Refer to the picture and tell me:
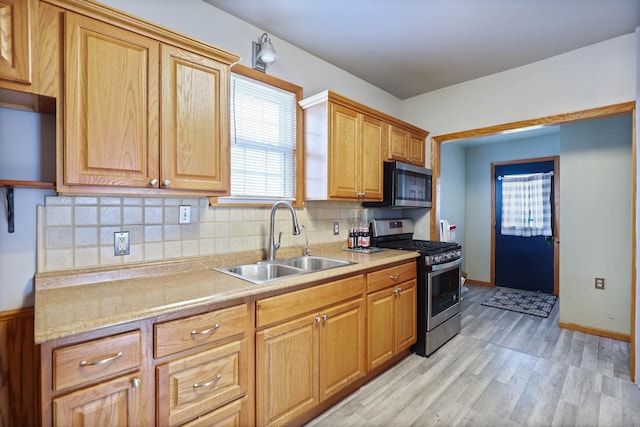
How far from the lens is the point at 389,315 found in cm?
240

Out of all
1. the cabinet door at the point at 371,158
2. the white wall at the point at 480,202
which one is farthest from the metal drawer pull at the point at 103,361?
the white wall at the point at 480,202

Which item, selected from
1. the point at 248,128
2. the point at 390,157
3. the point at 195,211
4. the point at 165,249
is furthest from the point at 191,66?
the point at 390,157

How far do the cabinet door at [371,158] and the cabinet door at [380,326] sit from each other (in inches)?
35.2

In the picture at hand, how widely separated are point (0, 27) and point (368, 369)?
8.69 ft

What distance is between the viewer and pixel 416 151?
3451 millimetres

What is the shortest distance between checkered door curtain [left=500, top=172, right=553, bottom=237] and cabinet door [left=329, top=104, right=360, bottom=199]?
12.0 ft

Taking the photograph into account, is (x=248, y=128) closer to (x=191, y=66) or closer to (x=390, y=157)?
(x=191, y=66)

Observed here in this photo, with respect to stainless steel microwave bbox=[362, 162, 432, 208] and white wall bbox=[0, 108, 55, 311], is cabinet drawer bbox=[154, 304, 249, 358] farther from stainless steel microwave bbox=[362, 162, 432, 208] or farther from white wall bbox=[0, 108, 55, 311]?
stainless steel microwave bbox=[362, 162, 432, 208]

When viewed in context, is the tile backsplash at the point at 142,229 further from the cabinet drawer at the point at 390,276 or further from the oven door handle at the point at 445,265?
the oven door handle at the point at 445,265

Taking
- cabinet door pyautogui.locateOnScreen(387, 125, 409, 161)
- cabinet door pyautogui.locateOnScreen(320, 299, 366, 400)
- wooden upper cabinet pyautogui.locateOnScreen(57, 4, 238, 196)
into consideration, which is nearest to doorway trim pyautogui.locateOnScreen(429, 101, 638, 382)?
cabinet door pyautogui.locateOnScreen(387, 125, 409, 161)

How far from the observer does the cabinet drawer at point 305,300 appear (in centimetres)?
158

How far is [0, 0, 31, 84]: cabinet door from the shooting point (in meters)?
1.20

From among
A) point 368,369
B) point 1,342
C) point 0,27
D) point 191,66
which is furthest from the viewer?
point 368,369

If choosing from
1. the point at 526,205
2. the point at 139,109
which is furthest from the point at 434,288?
the point at 526,205
